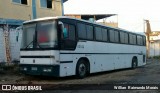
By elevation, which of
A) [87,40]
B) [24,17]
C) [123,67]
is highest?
[24,17]

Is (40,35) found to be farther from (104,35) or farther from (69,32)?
(104,35)

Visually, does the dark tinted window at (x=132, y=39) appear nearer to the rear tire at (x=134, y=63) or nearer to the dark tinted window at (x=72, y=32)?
the rear tire at (x=134, y=63)

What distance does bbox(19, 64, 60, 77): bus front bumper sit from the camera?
49.0 ft

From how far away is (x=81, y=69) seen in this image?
55.2 ft

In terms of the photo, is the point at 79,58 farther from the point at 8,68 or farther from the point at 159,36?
the point at 159,36

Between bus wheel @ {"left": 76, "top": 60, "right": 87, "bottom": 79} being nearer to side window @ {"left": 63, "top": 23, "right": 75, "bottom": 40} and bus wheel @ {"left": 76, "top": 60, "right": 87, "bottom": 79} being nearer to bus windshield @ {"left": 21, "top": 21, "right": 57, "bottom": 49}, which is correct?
side window @ {"left": 63, "top": 23, "right": 75, "bottom": 40}

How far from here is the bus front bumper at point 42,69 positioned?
14.9 metres

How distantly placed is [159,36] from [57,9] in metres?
37.0

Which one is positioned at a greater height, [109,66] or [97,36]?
[97,36]

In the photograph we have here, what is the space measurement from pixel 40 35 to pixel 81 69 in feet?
9.53

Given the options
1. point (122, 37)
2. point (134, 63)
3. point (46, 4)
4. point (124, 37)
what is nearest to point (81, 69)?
point (122, 37)

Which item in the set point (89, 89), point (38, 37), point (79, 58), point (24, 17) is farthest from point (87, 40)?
point (24, 17)

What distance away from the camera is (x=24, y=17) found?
24.6m

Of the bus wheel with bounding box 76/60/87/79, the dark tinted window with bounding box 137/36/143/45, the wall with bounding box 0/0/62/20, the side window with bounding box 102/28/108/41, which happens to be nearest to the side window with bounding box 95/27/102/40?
the side window with bounding box 102/28/108/41
